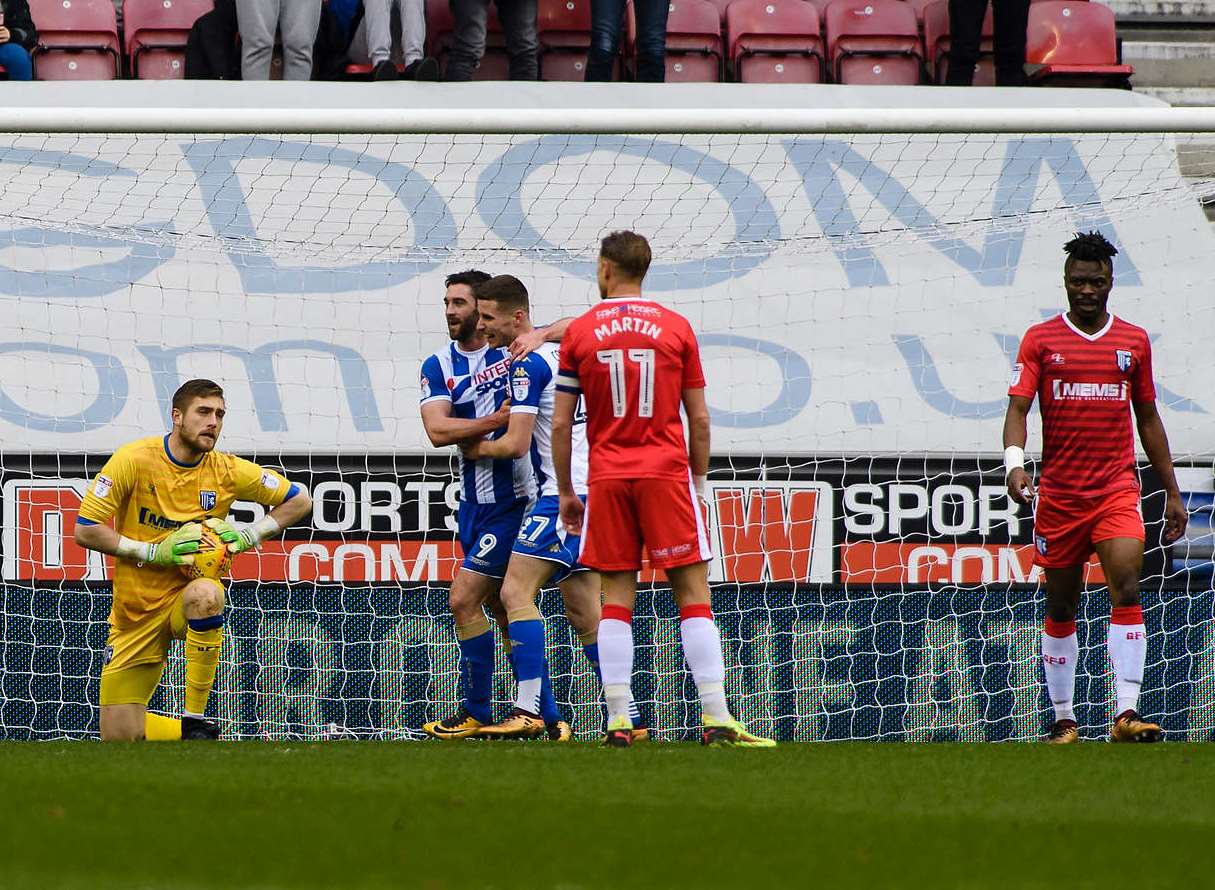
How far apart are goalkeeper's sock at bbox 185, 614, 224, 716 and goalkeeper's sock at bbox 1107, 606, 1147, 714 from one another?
3661mm

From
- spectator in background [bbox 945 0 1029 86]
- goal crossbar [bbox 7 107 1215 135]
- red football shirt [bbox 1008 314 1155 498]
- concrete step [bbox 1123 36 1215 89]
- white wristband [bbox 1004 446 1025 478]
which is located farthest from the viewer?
concrete step [bbox 1123 36 1215 89]

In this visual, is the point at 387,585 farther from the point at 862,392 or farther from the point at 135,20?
the point at 135,20

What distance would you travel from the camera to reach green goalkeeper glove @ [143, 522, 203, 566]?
6742mm

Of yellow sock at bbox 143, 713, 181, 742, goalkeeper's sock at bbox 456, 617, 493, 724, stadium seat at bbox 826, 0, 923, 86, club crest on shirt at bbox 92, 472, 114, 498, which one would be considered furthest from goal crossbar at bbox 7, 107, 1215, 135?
stadium seat at bbox 826, 0, 923, 86

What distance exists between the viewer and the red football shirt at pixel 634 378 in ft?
17.4

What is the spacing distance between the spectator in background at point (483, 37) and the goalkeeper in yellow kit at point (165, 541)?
12.5 feet

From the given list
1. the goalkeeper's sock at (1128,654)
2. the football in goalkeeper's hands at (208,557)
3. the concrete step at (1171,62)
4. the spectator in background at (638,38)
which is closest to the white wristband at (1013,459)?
the goalkeeper's sock at (1128,654)

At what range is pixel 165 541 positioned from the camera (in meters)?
6.77

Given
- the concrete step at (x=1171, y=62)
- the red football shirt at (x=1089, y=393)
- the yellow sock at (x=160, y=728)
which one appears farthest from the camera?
the concrete step at (x=1171, y=62)

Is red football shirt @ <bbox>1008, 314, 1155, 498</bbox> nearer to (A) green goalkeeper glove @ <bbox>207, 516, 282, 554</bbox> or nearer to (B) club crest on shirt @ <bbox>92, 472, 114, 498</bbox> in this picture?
(A) green goalkeeper glove @ <bbox>207, 516, 282, 554</bbox>

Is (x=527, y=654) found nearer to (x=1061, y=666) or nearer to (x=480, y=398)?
(x=480, y=398)

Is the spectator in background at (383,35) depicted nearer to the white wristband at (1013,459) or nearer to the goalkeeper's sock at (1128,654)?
the white wristband at (1013,459)

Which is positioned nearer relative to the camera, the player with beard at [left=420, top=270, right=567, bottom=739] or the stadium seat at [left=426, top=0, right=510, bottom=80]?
the player with beard at [left=420, top=270, right=567, bottom=739]

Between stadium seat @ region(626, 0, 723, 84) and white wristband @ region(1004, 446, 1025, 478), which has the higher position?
stadium seat @ region(626, 0, 723, 84)
